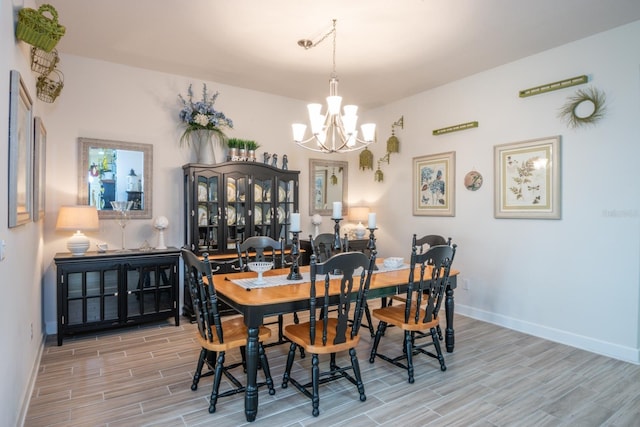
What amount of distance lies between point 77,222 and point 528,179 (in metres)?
4.45

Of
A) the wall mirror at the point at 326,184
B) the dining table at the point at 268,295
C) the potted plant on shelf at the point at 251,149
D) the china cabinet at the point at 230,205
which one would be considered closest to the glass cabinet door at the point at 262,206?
the china cabinet at the point at 230,205

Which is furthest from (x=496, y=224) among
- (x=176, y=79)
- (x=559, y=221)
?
(x=176, y=79)

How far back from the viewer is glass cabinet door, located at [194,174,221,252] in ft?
13.8

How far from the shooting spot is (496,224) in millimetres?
4152

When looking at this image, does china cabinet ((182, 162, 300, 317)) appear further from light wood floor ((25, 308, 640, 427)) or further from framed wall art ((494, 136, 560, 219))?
framed wall art ((494, 136, 560, 219))

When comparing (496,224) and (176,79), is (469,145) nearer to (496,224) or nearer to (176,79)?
(496,224)

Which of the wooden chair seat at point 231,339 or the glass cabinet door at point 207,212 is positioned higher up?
the glass cabinet door at point 207,212

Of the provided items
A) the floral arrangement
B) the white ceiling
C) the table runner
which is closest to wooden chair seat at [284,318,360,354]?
the table runner

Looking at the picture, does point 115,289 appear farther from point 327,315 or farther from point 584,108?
point 584,108

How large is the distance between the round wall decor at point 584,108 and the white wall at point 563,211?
0.19 feet

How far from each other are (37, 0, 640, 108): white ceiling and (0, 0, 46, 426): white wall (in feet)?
2.71

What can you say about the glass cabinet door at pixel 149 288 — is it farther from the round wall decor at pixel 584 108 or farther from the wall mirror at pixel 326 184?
the round wall decor at pixel 584 108

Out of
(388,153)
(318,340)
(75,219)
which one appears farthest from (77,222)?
(388,153)

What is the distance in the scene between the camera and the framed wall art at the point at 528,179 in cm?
364
